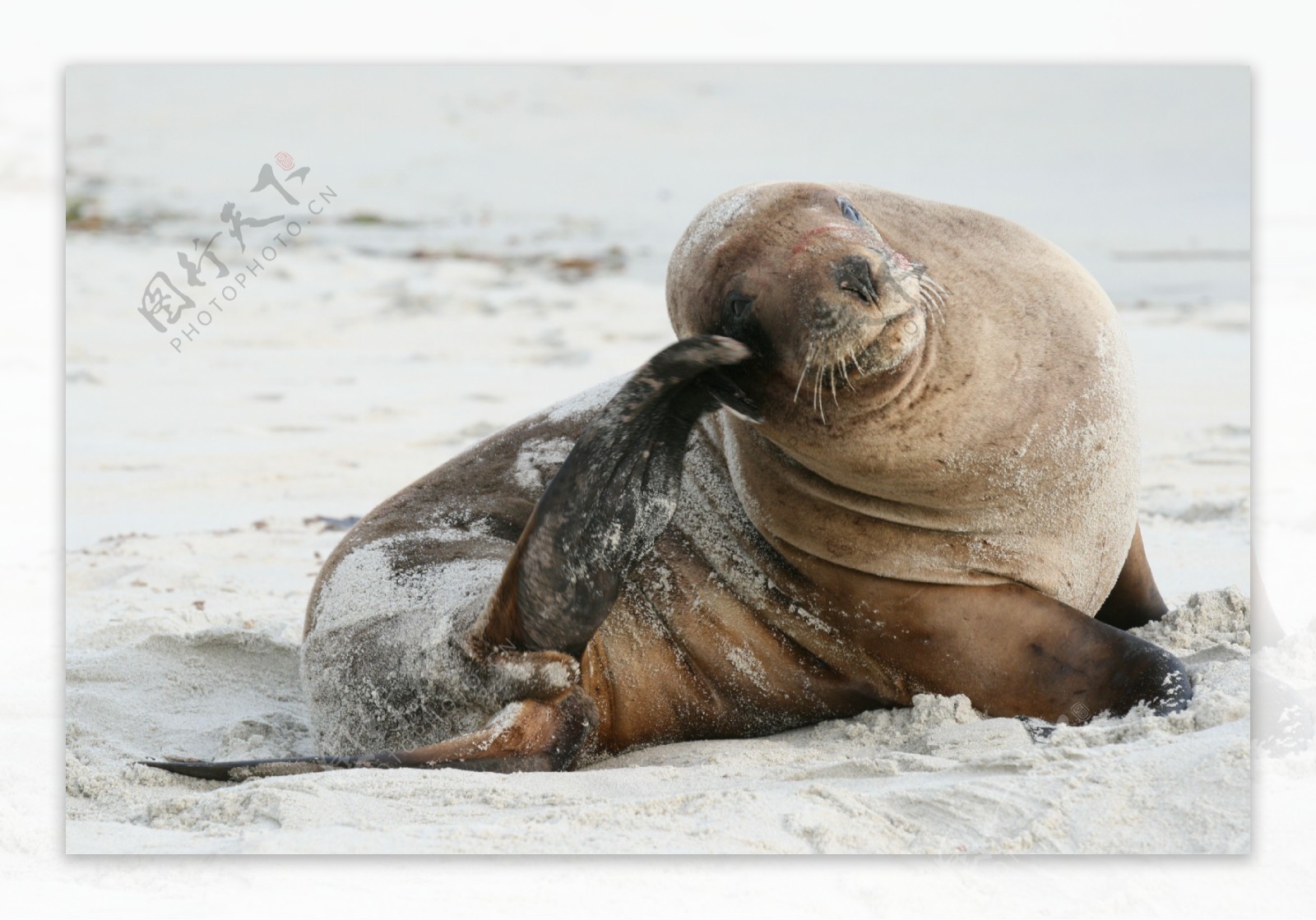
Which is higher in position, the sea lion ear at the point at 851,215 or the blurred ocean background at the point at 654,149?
the blurred ocean background at the point at 654,149

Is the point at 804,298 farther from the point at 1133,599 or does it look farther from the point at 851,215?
the point at 1133,599

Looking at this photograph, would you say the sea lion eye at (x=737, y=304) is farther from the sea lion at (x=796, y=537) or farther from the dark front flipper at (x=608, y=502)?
the dark front flipper at (x=608, y=502)

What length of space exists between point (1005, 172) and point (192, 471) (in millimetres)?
3762

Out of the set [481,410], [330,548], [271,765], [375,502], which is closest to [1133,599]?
[271,765]

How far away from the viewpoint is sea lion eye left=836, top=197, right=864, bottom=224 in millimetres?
3965

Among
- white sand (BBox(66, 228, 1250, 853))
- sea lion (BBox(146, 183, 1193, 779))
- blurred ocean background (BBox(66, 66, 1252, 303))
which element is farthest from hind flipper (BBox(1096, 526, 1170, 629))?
blurred ocean background (BBox(66, 66, 1252, 303))

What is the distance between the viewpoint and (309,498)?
706cm

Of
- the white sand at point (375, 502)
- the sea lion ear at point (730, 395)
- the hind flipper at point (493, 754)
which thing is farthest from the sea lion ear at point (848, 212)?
the hind flipper at point (493, 754)

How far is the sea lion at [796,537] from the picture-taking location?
374cm

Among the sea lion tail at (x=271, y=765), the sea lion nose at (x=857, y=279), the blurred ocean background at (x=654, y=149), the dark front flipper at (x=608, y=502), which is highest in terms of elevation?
the blurred ocean background at (x=654, y=149)

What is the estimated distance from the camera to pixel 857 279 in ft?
11.7

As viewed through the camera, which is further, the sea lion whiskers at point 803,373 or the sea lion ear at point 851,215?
the sea lion ear at point 851,215

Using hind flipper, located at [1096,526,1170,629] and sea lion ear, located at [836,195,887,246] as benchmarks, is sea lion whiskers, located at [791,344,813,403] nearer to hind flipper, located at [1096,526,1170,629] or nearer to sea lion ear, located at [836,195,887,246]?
sea lion ear, located at [836,195,887,246]
